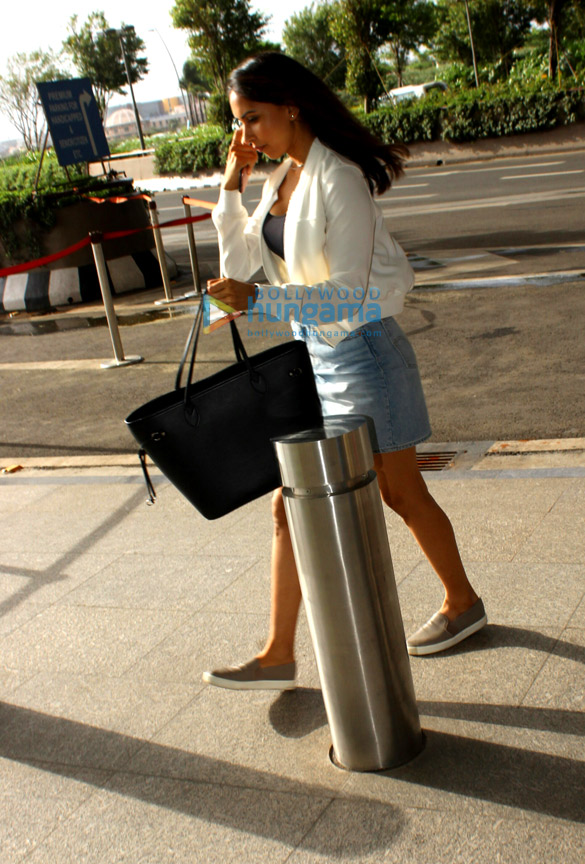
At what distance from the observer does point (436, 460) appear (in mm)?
5270

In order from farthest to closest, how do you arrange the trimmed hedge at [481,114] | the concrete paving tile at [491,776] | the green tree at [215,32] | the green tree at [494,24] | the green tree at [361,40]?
the green tree at [494,24]
the green tree at [215,32]
the green tree at [361,40]
the trimmed hedge at [481,114]
the concrete paving tile at [491,776]

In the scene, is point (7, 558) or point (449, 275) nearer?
point (7, 558)

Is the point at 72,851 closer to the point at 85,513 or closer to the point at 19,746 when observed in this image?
the point at 19,746

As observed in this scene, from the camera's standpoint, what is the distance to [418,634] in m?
3.29

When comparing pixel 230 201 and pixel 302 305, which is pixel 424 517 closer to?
pixel 302 305

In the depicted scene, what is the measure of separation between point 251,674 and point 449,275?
820 cm

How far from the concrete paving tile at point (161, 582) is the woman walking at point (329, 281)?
91 cm

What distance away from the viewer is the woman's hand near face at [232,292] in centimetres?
262

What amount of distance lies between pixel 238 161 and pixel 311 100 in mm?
338

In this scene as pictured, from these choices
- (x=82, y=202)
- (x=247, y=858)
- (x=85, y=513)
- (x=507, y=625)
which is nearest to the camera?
(x=247, y=858)

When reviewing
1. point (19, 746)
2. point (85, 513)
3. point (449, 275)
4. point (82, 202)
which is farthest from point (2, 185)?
point (19, 746)

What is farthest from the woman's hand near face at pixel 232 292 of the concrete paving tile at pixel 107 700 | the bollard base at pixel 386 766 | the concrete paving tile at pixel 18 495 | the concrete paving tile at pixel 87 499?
the concrete paving tile at pixel 18 495

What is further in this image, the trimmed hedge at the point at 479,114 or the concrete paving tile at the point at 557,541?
the trimmed hedge at the point at 479,114

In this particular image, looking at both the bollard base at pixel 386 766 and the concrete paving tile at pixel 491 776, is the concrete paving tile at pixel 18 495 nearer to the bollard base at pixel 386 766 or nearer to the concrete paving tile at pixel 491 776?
the bollard base at pixel 386 766
